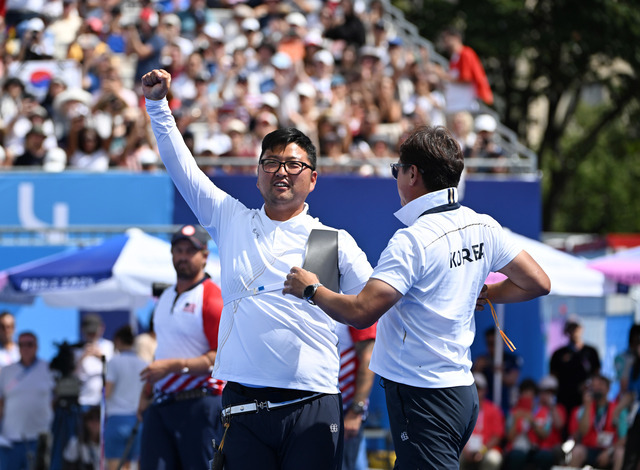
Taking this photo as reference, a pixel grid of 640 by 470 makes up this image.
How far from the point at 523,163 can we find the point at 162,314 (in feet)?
28.2

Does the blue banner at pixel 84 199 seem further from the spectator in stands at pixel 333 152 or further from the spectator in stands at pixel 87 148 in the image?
the spectator in stands at pixel 333 152

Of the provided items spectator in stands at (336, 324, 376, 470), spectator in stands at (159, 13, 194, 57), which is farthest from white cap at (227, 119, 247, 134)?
spectator in stands at (336, 324, 376, 470)

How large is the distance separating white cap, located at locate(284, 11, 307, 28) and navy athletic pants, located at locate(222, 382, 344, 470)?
38.4ft

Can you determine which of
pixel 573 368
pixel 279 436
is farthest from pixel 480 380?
pixel 279 436

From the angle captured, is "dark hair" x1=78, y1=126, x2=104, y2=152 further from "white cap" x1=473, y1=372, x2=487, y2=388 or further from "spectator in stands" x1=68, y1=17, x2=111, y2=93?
"white cap" x1=473, y1=372, x2=487, y2=388

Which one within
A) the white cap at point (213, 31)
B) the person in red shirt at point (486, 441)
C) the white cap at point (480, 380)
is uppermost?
the white cap at point (213, 31)

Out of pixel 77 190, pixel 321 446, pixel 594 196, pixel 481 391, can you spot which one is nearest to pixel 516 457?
pixel 481 391

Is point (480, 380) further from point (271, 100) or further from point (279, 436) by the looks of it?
→ point (279, 436)

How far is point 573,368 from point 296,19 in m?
6.71

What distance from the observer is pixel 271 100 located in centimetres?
1377

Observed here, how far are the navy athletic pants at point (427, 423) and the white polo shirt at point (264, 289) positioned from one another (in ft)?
1.34

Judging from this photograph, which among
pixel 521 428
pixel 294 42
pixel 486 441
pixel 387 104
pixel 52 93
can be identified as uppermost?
pixel 294 42

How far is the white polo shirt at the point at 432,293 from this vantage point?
3.95 meters

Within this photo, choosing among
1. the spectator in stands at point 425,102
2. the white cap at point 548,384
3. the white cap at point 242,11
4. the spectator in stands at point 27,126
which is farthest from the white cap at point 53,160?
the white cap at point 548,384
